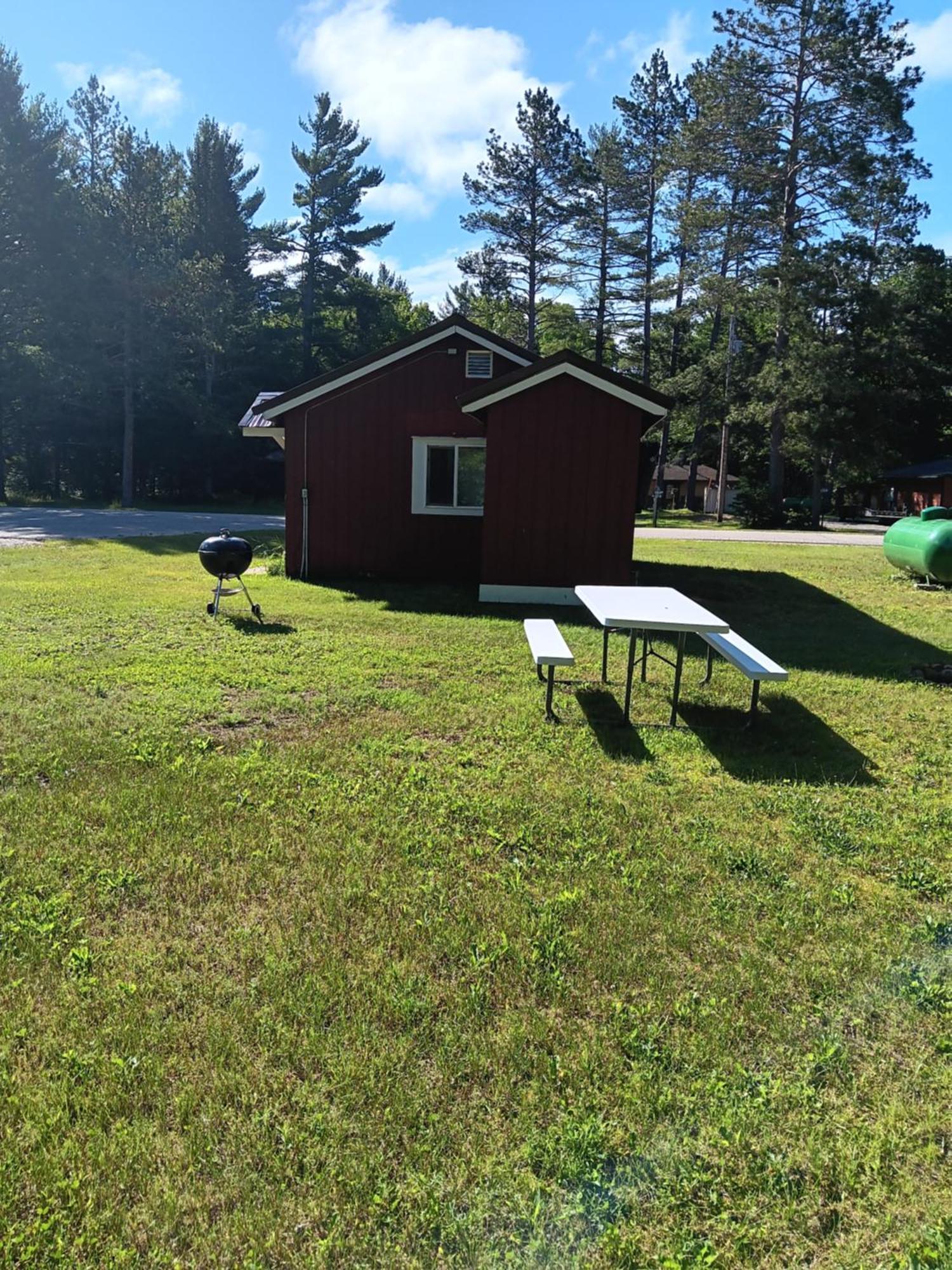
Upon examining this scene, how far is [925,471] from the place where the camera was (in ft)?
115

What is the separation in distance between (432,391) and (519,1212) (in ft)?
34.1

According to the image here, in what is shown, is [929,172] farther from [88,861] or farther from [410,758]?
[88,861]

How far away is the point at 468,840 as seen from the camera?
3488 millimetres

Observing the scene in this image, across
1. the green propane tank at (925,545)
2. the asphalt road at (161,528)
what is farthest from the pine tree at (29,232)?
the green propane tank at (925,545)

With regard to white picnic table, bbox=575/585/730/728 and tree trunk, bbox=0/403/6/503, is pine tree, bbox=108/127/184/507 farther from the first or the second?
white picnic table, bbox=575/585/730/728

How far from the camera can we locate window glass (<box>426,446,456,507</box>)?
11.0 meters

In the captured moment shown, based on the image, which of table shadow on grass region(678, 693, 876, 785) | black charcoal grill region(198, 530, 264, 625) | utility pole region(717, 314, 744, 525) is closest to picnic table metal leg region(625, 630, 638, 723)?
table shadow on grass region(678, 693, 876, 785)

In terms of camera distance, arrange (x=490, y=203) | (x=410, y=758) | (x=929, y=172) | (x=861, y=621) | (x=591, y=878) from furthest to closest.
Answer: (x=490, y=203) → (x=929, y=172) → (x=861, y=621) → (x=410, y=758) → (x=591, y=878)

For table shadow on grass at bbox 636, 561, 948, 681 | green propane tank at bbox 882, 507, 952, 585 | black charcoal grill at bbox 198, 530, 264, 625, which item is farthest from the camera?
green propane tank at bbox 882, 507, 952, 585

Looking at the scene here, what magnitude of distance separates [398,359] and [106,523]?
44.4 ft

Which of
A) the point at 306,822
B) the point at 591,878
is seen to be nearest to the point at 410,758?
the point at 306,822

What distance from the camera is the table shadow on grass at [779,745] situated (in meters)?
4.41

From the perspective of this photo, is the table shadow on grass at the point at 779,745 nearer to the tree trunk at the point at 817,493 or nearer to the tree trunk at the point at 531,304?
the tree trunk at the point at 817,493

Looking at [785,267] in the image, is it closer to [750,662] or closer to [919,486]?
[919,486]
